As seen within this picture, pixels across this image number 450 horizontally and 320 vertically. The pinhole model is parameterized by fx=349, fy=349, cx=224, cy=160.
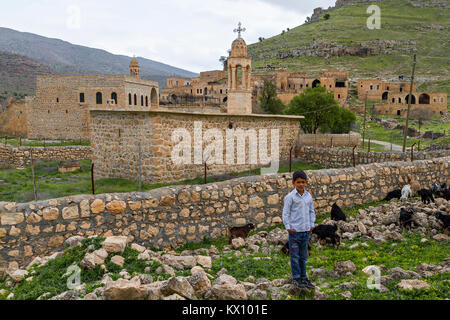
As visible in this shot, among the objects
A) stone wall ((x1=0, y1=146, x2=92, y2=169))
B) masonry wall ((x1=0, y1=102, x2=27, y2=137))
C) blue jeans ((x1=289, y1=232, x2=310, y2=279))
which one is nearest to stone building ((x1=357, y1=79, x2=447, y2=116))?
stone wall ((x1=0, y1=146, x2=92, y2=169))

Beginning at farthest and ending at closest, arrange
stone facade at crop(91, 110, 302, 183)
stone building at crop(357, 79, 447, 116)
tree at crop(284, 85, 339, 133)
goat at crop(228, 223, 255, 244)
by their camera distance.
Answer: stone building at crop(357, 79, 447, 116) < tree at crop(284, 85, 339, 133) < stone facade at crop(91, 110, 302, 183) < goat at crop(228, 223, 255, 244)

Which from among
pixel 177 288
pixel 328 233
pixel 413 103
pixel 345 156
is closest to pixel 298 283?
pixel 177 288

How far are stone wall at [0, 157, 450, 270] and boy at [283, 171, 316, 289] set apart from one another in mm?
2989

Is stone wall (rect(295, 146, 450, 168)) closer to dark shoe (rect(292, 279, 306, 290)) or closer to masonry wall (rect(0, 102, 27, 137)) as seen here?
dark shoe (rect(292, 279, 306, 290))

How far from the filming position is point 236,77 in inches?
995

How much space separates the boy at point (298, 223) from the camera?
476 cm

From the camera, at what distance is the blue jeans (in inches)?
187

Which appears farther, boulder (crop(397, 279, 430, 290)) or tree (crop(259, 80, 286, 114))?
tree (crop(259, 80, 286, 114))

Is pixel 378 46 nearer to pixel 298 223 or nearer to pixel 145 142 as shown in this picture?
pixel 145 142
